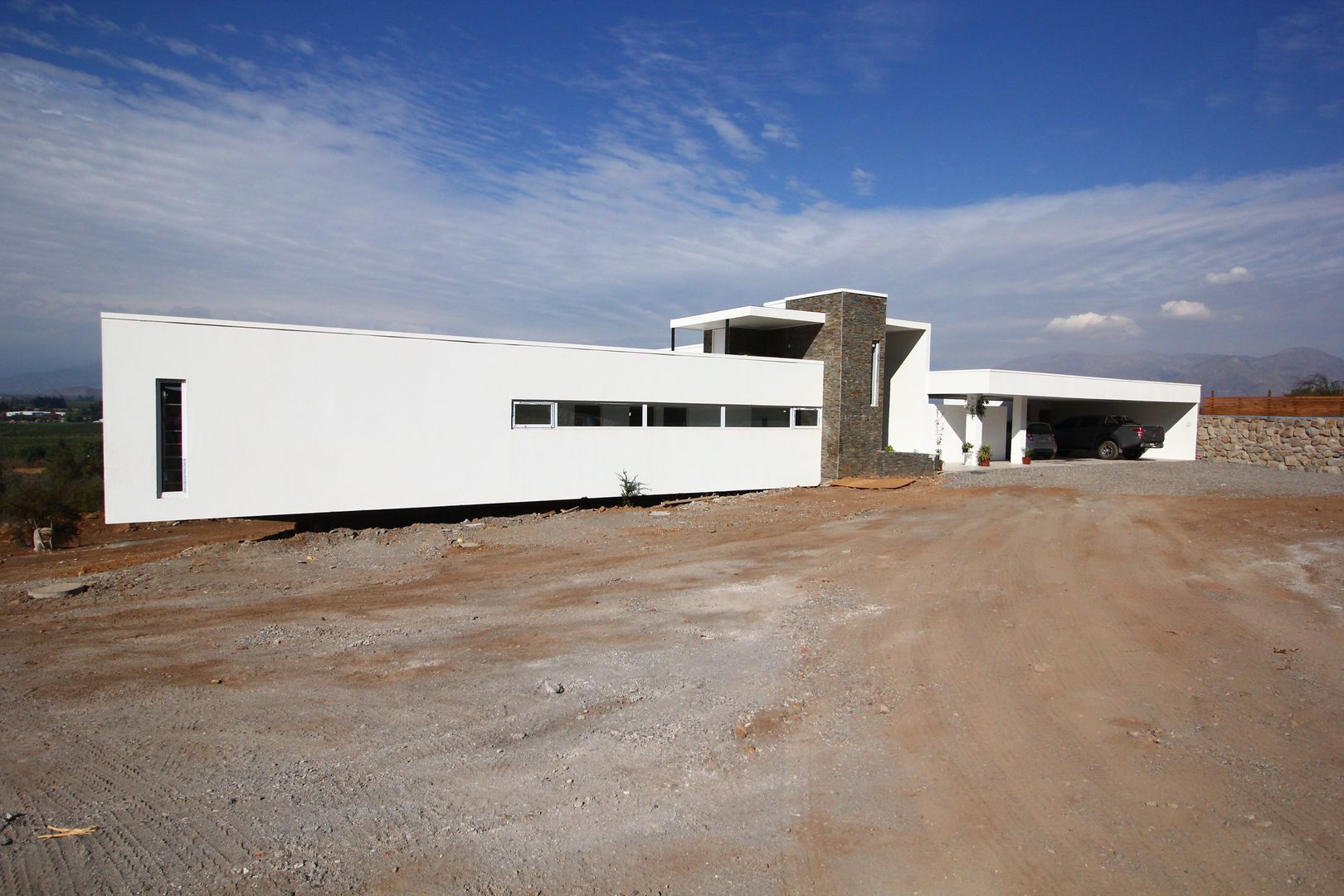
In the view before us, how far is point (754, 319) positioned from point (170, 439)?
45.2 ft

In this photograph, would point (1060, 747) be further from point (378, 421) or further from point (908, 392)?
point (908, 392)

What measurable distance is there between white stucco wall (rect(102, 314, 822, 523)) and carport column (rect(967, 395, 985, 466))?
10.6m

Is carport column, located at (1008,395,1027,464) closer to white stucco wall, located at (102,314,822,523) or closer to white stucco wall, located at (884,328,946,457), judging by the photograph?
white stucco wall, located at (884,328,946,457)

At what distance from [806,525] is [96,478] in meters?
29.1

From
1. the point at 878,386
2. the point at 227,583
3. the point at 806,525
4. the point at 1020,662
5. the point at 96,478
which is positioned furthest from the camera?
the point at 96,478

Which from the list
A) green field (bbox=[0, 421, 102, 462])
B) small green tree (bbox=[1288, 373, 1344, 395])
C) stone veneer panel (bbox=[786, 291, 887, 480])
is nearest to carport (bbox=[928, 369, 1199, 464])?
stone veneer panel (bbox=[786, 291, 887, 480])

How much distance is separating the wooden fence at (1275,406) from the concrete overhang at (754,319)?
65.4 ft

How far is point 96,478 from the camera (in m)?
29.6

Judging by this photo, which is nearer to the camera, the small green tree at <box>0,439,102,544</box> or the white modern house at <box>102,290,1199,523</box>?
the white modern house at <box>102,290,1199,523</box>

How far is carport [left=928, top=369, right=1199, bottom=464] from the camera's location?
26047mm

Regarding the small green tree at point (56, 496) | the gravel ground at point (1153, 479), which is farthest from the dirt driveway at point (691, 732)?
the small green tree at point (56, 496)

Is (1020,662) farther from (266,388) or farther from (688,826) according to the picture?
(266,388)

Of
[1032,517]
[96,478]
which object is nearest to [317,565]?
[1032,517]

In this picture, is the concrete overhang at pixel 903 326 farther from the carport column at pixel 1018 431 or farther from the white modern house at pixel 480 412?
the carport column at pixel 1018 431
